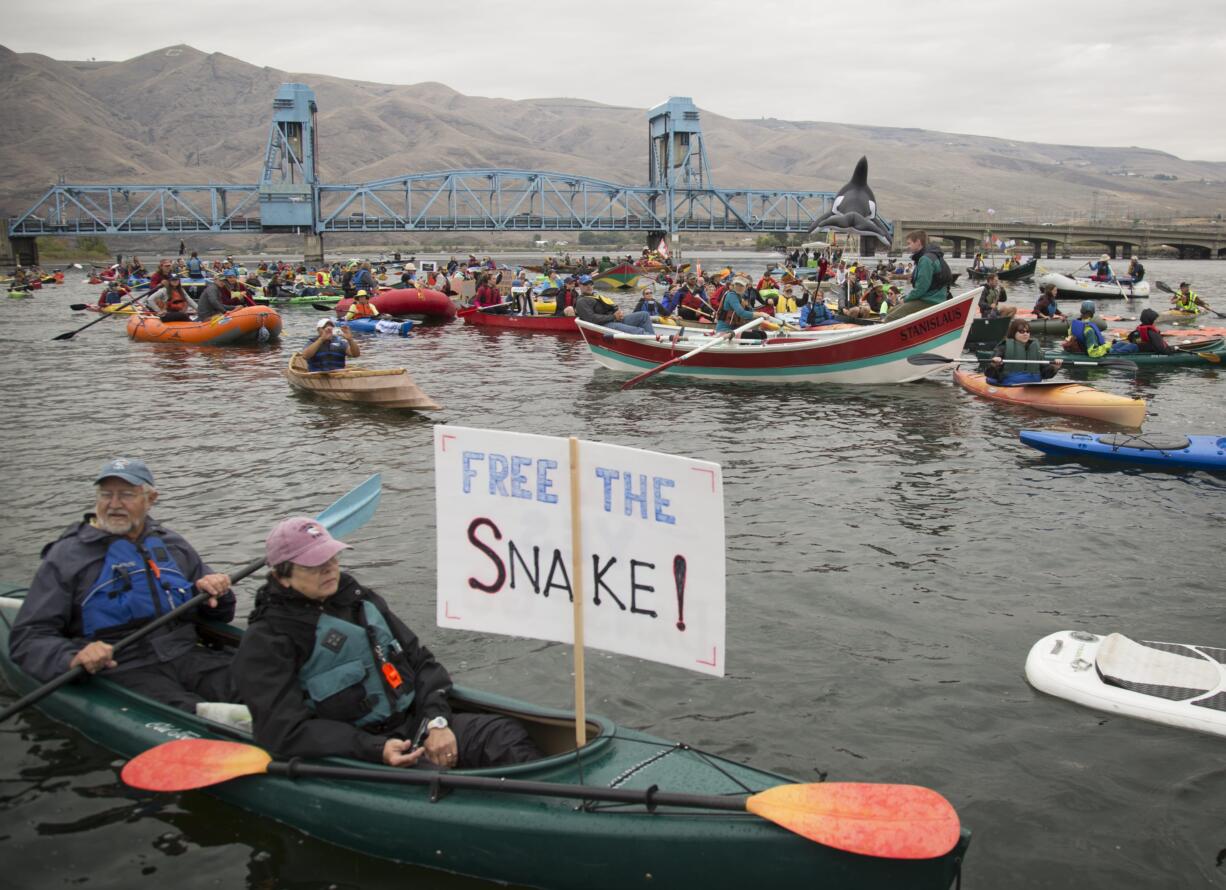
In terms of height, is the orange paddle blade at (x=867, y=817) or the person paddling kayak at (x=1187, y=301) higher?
the person paddling kayak at (x=1187, y=301)

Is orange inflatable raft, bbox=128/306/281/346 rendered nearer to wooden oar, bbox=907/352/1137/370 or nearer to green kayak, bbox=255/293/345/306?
green kayak, bbox=255/293/345/306

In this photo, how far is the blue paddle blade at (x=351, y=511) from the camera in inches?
285

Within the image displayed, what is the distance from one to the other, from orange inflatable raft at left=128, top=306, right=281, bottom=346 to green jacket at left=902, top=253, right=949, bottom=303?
18.1 meters

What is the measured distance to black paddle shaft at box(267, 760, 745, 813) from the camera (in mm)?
4250

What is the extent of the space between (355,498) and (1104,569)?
7074mm

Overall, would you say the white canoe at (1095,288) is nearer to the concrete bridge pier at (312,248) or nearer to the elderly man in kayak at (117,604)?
the elderly man in kayak at (117,604)

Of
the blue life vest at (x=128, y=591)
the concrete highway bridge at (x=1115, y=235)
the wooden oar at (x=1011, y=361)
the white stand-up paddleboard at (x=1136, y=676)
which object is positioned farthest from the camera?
the concrete highway bridge at (x=1115, y=235)

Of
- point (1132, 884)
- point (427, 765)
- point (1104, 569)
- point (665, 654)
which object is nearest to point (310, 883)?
point (427, 765)

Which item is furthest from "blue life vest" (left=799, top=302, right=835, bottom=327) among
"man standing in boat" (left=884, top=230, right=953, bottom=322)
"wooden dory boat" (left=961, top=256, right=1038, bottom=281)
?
"wooden dory boat" (left=961, top=256, right=1038, bottom=281)

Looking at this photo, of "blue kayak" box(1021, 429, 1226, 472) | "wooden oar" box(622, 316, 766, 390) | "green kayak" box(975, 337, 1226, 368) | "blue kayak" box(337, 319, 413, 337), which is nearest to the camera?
"blue kayak" box(1021, 429, 1226, 472)

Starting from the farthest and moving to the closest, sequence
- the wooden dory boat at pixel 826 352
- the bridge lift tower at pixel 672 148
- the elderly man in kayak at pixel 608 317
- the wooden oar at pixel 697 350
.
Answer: the bridge lift tower at pixel 672 148, the elderly man in kayak at pixel 608 317, the wooden oar at pixel 697 350, the wooden dory boat at pixel 826 352

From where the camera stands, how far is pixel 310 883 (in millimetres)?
4969

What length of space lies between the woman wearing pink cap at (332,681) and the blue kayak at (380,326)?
27112 millimetres

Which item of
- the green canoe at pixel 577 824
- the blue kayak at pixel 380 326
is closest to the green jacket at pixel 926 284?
the green canoe at pixel 577 824
